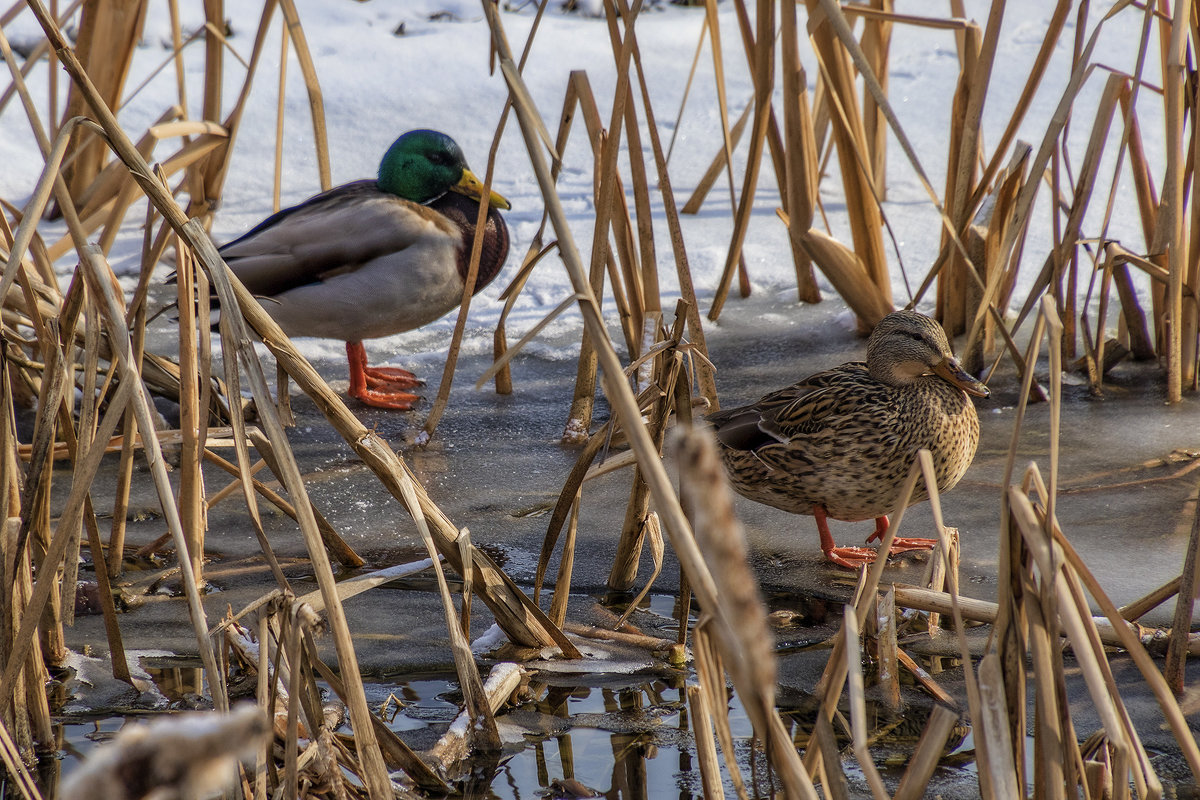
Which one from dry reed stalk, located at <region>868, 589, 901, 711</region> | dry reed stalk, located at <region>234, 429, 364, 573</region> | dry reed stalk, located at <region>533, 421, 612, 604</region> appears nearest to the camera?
dry reed stalk, located at <region>234, 429, 364, 573</region>

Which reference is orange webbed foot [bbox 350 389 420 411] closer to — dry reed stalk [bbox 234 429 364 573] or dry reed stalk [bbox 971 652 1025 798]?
dry reed stalk [bbox 234 429 364 573]

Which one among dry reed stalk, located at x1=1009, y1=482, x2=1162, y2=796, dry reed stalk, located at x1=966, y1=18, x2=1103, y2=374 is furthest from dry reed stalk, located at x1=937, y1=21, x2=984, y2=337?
dry reed stalk, located at x1=1009, y1=482, x2=1162, y2=796

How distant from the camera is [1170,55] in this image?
3.08 metres

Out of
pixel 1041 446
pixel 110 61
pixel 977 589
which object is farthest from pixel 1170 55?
pixel 110 61

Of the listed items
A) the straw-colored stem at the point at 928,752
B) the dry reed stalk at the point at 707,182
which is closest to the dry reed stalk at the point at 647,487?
the straw-colored stem at the point at 928,752

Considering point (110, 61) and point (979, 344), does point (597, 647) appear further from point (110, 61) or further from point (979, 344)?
point (110, 61)

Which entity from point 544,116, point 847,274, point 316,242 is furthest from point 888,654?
point 544,116

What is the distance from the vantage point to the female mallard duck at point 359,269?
433 cm

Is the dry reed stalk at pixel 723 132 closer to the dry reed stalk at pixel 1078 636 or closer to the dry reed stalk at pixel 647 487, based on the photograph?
the dry reed stalk at pixel 647 487

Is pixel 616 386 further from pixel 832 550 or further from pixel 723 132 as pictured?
pixel 723 132

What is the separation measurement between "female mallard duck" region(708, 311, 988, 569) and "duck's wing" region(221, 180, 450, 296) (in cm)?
183

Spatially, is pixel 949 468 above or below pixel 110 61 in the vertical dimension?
below

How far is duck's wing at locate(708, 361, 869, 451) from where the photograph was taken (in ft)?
9.95

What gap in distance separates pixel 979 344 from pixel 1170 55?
47.3 inches
